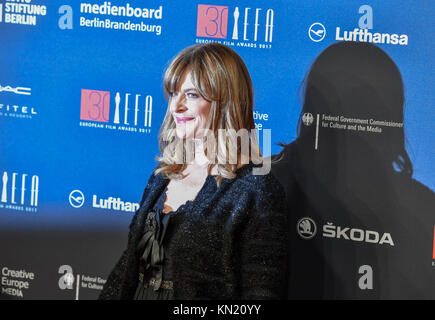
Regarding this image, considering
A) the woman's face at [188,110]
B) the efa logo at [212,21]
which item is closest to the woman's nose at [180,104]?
the woman's face at [188,110]

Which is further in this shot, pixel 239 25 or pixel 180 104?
pixel 239 25

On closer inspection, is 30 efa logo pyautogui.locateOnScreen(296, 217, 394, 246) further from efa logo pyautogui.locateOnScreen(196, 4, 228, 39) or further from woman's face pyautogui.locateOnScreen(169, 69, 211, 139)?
efa logo pyautogui.locateOnScreen(196, 4, 228, 39)

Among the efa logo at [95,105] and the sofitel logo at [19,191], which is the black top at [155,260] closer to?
the efa logo at [95,105]

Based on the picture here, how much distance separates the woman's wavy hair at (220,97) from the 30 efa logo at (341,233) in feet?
1.32

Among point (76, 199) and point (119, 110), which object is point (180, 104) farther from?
point (76, 199)

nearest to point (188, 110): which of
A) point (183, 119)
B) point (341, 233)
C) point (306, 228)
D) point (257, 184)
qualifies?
point (183, 119)

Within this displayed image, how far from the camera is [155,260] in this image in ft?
8.78

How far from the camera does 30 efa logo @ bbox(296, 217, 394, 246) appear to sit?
2889 mm

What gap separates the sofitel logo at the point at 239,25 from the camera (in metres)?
2.95

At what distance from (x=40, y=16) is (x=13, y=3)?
0.16 meters

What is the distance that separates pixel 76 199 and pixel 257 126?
1.02m

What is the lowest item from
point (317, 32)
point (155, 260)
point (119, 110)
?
point (155, 260)

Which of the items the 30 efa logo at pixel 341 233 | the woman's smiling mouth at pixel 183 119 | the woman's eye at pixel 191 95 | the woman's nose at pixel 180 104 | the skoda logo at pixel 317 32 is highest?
the skoda logo at pixel 317 32

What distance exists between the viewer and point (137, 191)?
3215mm
